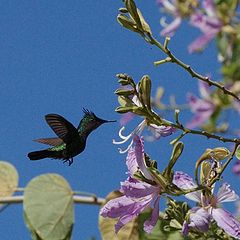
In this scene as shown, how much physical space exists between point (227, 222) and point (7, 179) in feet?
0.94

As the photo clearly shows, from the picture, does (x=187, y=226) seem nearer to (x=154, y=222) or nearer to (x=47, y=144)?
(x=154, y=222)

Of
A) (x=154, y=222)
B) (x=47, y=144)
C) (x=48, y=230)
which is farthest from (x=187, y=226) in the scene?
(x=47, y=144)

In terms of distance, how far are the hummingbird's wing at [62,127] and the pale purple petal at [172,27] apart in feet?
0.63

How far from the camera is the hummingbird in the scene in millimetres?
941

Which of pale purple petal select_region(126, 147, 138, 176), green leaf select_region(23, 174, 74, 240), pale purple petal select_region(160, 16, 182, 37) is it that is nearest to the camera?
green leaf select_region(23, 174, 74, 240)

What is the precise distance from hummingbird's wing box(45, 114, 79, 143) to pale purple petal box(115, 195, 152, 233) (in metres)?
0.14

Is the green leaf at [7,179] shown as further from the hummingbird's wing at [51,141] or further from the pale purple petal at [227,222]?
the pale purple petal at [227,222]

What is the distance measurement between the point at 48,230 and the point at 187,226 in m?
0.17

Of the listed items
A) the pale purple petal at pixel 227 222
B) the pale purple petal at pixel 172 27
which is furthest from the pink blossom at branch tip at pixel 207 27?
the pale purple petal at pixel 227 222

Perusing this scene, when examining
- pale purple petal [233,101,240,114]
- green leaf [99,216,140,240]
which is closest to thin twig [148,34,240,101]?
pale purple petal [233,101,240,114]

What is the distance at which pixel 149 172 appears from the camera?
0.89m

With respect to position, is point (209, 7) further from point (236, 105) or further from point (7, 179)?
point (7, 179)

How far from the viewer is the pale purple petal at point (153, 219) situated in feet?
2.92

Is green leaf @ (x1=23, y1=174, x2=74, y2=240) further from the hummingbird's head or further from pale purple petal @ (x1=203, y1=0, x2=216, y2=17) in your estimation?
pale purple petal @ (x1=203, y1=0, x2=216, y2=17)
